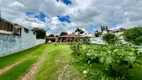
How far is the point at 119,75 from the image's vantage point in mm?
6762

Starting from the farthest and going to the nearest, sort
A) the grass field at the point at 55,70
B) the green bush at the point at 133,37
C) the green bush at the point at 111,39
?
1. the green bush at the point at 133,37
2. the green bush at the point at 111,39
3. the grass field at the point at 55,70

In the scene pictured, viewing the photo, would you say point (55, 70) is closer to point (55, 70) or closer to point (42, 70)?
point (55, 70)

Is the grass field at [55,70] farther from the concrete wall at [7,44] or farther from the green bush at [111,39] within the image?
the concrete wall at [7,44]

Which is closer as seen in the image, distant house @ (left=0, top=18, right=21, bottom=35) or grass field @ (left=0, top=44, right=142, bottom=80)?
grass field @ (left=0, top=44, right=142, bottom=80)

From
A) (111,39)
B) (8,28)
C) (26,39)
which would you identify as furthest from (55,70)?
(26,39)

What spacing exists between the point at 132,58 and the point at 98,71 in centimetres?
159

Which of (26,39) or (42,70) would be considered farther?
(26,39)

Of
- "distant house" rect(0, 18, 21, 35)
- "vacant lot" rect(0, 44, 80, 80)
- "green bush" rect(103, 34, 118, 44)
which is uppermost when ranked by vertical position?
"distant house" rect(0, 18, 21, 35)

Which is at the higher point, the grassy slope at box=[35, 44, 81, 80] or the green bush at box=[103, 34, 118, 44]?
the green bush at box=[103, 34, 118, 44]

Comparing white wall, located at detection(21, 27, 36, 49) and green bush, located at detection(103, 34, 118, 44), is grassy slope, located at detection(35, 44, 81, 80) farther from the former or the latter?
white wall, located at detection(21, 27, 36, 49)

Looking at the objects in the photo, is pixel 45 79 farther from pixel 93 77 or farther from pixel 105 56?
pixel 105 56

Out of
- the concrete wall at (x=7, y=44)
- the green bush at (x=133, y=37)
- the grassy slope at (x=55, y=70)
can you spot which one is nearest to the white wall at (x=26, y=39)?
the concrete wall at (x=7, y=44)

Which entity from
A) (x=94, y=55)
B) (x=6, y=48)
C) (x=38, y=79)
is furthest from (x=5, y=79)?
(x=6, y=48)

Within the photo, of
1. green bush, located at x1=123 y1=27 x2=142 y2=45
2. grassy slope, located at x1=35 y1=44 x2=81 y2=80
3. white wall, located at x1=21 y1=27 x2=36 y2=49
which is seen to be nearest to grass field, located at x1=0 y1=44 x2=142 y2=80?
grassy slope, located at x1=35 y1=44 x2=81 y2=80
